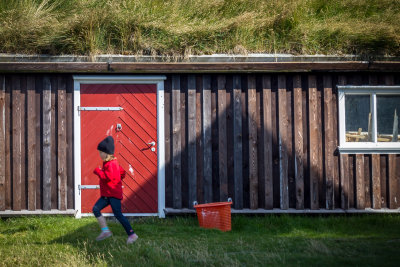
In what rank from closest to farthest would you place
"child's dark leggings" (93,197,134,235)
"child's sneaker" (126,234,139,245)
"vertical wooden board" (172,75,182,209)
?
1. "child's sneaker" (126,234,139,245)
2. "child's dark leggings" (93,197,134,235)
3. "vertical wooden board" (172,75,182,209)

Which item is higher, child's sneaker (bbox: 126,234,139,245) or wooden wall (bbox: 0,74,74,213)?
wooden wall (bbox: 0,74,74,213)

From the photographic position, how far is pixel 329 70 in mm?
8766

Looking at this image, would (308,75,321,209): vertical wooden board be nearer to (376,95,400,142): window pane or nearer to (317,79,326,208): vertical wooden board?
(317,79,326,208): vertical wooden board

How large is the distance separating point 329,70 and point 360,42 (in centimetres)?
97

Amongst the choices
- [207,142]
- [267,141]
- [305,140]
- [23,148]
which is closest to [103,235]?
[207,142]

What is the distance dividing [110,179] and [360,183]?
4.84 m

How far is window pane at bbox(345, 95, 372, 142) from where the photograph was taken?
9.05 metres

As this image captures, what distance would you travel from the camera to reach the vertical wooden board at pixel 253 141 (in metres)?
8.69

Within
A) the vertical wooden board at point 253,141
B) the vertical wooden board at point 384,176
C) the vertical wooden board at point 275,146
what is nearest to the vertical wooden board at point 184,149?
the vertical wooden board at point 253,141

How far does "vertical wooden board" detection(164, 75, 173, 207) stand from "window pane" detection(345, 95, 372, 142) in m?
3.42

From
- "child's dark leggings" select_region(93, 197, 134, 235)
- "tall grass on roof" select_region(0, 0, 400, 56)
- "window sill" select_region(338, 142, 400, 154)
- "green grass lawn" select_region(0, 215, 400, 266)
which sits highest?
"tall grass on roof" select_region(0, 0, 400, 56)

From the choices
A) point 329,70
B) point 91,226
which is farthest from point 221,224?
point 329,70

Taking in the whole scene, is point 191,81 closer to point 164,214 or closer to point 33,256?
point 164,214

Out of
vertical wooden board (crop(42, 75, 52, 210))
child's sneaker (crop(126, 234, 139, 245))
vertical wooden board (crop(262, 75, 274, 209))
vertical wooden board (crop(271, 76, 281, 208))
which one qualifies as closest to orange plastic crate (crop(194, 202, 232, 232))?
vertical wooden board (crop(262, 75, 274, 209))
